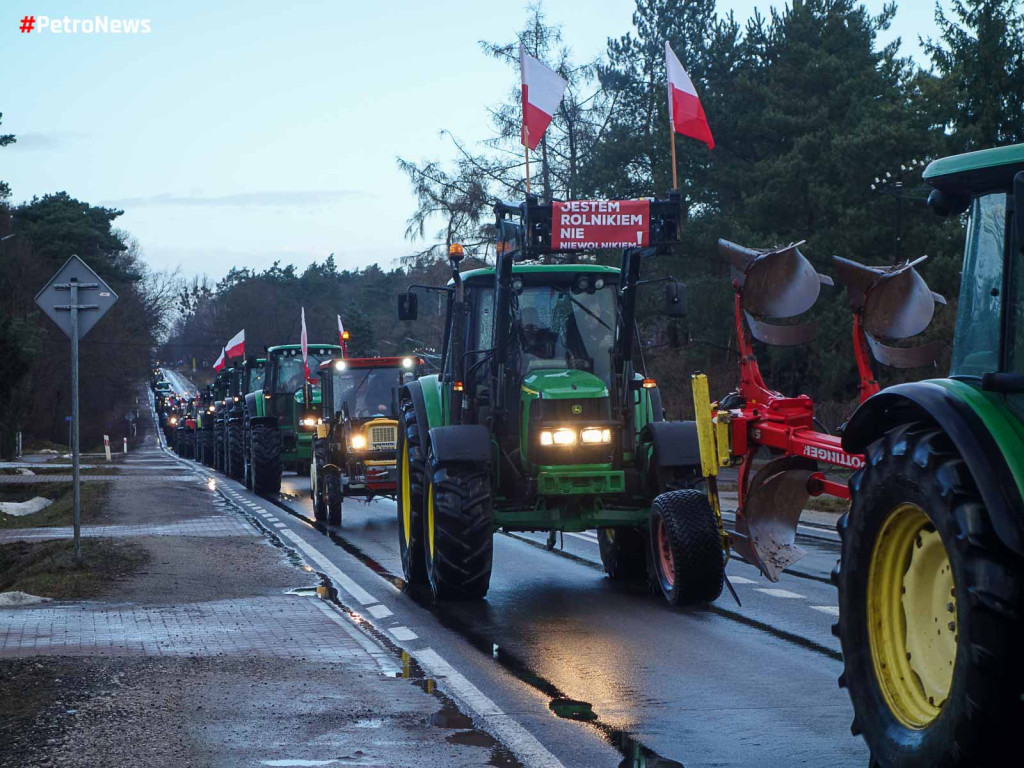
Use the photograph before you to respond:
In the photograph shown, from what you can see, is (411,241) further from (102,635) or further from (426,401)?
(102,635)

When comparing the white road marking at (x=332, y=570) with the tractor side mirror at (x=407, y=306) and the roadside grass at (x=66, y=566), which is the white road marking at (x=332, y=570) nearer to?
the roadside grass at (x=66, y=566)

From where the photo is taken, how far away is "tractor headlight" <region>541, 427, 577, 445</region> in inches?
458

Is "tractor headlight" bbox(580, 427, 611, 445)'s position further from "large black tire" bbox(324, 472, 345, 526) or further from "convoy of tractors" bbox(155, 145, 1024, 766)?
"large black tire" bbox(324, 472, 345, 526)

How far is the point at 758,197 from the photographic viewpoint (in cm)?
3838

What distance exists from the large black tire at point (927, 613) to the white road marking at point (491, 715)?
151cm

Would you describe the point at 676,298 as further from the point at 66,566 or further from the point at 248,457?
the point at 248,457

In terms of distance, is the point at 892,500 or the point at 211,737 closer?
the point at 892,500

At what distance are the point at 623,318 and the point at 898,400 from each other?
6.75m

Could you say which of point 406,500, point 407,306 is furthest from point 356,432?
point 407,306

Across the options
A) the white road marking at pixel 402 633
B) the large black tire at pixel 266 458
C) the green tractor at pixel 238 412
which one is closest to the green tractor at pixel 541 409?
the white road marking at pixel 402 633

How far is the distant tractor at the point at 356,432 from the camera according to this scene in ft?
67.2

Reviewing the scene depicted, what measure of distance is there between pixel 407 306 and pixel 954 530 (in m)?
8.36

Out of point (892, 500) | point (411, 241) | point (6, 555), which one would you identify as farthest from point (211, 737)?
point (411, 241)

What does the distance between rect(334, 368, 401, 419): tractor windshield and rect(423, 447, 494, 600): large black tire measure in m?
11.3
